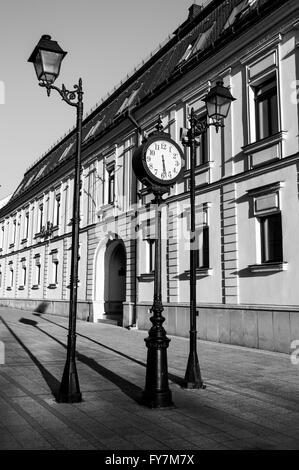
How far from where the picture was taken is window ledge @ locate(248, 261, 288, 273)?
11.5 meters

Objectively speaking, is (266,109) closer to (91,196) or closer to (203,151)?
(203,151)

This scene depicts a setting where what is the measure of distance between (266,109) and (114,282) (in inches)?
465

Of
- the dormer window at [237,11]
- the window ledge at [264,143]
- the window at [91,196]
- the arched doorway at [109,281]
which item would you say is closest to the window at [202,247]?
the window ledge at [264,143]

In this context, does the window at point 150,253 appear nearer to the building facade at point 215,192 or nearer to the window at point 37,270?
the building facade at point 215,192

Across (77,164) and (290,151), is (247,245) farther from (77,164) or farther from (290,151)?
(77,164)

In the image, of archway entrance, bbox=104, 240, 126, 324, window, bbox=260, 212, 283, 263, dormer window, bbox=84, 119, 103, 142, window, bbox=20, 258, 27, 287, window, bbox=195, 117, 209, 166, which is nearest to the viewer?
window, bbox=260, 212, 283, 263

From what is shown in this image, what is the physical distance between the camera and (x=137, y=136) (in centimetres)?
1898

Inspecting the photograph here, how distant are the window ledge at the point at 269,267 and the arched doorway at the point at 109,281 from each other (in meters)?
9.70

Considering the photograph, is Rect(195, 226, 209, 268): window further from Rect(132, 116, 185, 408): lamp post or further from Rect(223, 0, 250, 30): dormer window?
Rect(132, 116, 185, 408): lamp post

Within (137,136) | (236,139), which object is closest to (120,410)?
(236,139)

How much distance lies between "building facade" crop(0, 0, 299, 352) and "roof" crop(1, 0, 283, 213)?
6 cm

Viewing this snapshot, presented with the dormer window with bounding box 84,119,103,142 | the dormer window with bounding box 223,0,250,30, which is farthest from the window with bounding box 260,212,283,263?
the dormer window with bounding box 84,119,103,142

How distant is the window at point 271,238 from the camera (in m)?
12.0

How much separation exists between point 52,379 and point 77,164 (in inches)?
150
